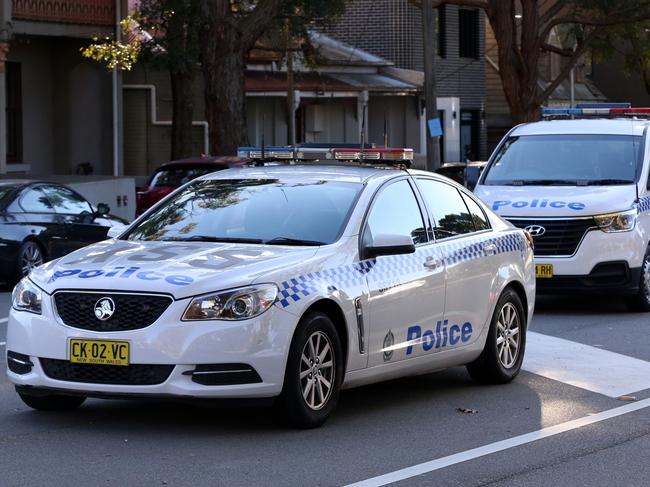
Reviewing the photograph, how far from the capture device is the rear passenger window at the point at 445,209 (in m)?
9.27

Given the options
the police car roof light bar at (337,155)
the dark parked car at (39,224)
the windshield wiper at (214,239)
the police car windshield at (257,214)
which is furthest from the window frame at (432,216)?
the dark parked car at (39,224)

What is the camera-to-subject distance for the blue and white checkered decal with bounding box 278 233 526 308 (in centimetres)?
756

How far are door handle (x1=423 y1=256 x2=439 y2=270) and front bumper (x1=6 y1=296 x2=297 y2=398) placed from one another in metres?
1.63

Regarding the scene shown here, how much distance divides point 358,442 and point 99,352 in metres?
1.55

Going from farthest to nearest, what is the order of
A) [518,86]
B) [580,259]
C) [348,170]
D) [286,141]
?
[286,141]
[518,86]
[580,259]
[348,170]

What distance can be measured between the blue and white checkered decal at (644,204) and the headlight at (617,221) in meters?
0.27

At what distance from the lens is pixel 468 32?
4728cm

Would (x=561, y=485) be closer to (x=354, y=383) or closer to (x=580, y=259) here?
(x=354, y=383)

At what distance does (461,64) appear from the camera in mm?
46875

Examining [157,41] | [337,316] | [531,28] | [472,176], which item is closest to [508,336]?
[337,316]

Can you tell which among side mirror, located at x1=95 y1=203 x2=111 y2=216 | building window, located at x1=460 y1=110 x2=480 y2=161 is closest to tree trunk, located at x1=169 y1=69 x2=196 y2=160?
side mirror, located at x1=95 y1=203 x2=111 y2=216

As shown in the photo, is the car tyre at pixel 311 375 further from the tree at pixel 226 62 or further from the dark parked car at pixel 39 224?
the tree at pixel 226 62

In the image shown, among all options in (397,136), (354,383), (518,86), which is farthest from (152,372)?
(397,136)

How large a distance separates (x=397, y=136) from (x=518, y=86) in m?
12.5
